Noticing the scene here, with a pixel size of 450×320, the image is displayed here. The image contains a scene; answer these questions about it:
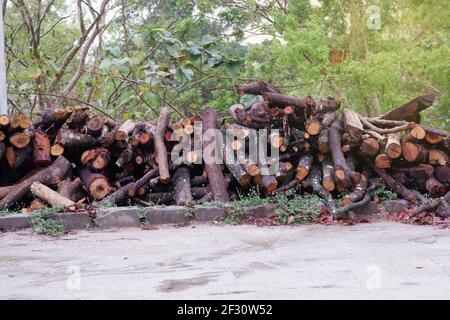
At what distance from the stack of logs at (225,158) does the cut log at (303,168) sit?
0.01 m

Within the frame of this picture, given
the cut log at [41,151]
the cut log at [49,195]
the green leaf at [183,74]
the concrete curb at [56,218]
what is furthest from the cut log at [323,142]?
the green leaf at [183,74]

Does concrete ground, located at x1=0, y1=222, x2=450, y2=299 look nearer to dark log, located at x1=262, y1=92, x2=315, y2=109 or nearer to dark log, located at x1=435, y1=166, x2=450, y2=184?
dark log, located at x1=435, y1=166, x2=450, y2=184

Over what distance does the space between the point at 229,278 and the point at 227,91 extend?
11.3m

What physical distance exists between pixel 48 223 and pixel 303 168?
318cm

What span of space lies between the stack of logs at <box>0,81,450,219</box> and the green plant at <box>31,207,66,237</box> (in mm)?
493

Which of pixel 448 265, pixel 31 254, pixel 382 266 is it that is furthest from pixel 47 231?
pixel 448 265

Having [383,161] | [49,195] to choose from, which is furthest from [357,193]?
[49,195]

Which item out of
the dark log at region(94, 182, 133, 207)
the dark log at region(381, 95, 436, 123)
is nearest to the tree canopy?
the dark log at region(381, 95, 436, 123)

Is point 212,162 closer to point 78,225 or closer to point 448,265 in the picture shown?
point 78,225

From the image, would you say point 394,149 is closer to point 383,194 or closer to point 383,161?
point 383,161

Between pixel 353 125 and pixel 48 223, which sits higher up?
pixel 353 125

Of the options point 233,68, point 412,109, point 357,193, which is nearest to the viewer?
point 357,193

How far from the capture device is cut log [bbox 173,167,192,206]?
7396 millimetres

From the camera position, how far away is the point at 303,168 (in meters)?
7.72
